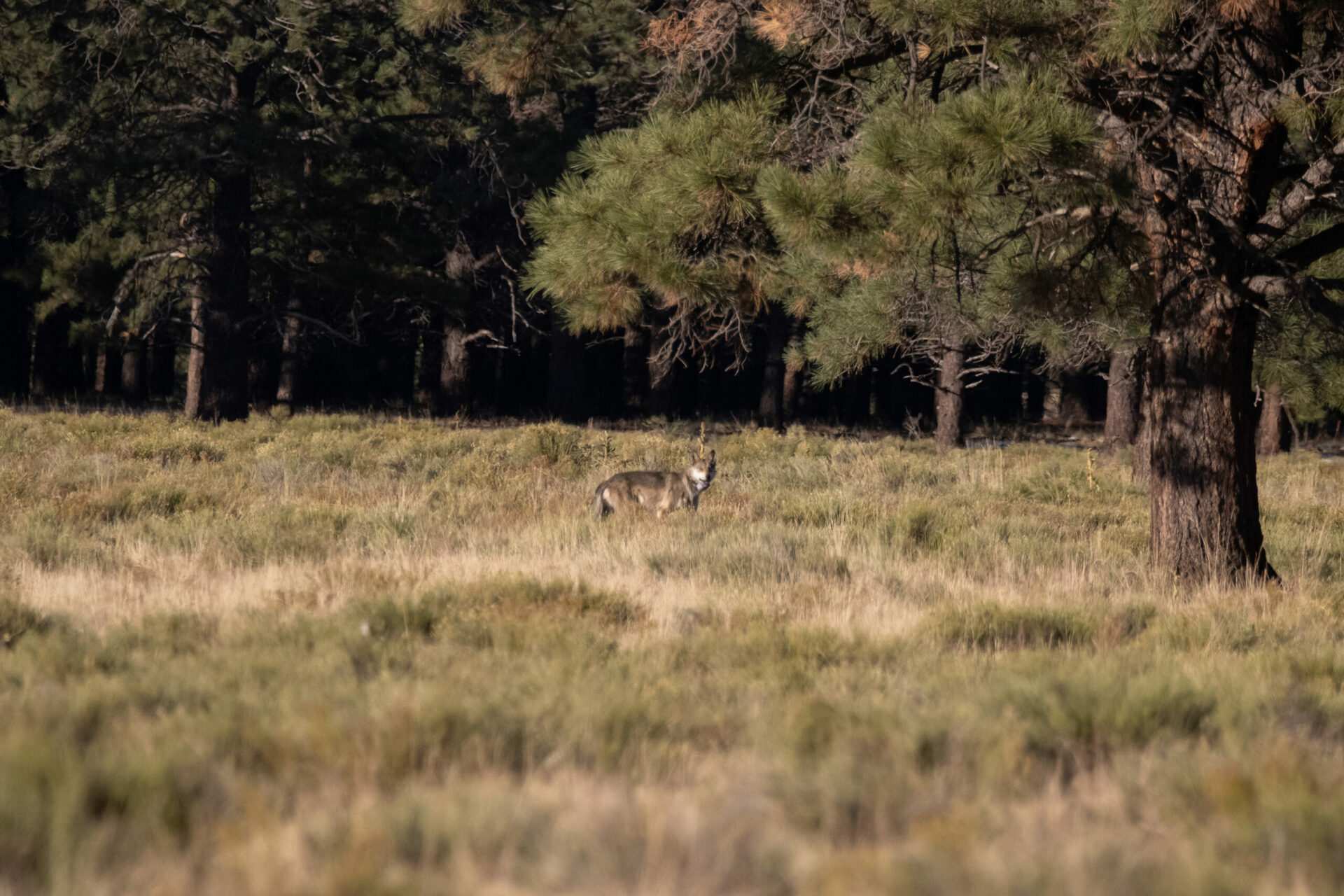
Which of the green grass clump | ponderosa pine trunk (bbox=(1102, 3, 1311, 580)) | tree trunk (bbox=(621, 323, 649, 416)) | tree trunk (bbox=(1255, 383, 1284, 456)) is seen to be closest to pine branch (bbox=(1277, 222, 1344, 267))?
ponderosa pine trunk (bbox=(1102, 3, 1311, 580))

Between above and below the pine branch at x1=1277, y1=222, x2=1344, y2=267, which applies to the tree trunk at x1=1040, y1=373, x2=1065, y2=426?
above

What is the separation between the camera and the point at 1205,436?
29.1 ft

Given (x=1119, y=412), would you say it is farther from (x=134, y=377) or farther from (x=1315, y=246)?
(x=134, y=377)

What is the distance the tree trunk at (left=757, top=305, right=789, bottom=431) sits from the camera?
1162 inches

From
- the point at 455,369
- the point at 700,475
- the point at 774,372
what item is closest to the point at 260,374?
the point at 455,369

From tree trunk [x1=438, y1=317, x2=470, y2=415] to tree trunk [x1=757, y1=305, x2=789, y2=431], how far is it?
7031mm

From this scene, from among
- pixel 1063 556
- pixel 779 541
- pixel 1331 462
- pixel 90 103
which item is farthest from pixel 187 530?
pixel 1331 462

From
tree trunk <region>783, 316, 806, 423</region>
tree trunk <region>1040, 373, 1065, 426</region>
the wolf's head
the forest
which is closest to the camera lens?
the forest

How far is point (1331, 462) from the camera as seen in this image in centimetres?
2455

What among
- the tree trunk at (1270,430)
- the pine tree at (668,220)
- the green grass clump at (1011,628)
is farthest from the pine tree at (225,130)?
the tree trunk at (1270,430)

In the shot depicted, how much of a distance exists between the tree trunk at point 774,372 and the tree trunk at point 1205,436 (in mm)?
20148

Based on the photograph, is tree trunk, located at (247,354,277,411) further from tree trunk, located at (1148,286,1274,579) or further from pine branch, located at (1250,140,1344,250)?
pine branch, located at (1250,140,1344,250)

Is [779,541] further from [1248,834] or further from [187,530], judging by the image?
[1248,834]

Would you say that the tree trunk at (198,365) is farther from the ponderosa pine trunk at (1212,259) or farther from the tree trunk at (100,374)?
the ponderosa pine trunk at (1212,259)
